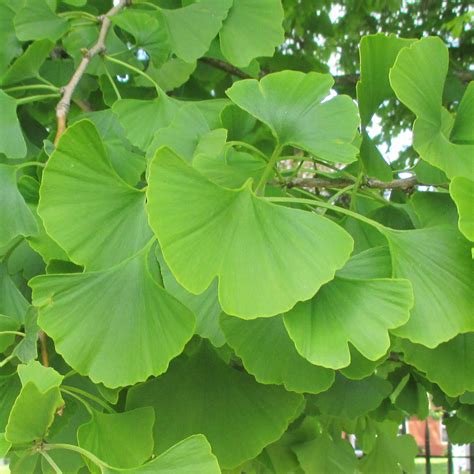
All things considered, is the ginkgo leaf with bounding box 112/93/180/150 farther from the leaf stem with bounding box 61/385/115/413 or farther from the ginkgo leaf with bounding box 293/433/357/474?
the ginkgo leaf with bounding box 293/433/357/474

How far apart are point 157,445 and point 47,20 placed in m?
0.50

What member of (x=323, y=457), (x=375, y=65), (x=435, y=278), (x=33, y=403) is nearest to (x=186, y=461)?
(x=33, y=403)

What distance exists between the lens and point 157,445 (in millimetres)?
573

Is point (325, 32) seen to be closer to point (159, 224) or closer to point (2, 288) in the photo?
point (2, 288)

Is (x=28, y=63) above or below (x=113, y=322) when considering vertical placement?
above

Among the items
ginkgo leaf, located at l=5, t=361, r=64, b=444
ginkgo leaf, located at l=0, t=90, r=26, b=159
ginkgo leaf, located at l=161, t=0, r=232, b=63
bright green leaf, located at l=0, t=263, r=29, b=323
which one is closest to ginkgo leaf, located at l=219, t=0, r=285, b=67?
ginkgo leaf, located at l=161, t=0, r=232, b=63

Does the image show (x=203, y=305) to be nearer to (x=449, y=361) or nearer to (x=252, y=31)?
(x=449, y=361)

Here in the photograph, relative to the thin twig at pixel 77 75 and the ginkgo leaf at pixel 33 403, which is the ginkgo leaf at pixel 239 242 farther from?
the thin twig at pixel 77 75

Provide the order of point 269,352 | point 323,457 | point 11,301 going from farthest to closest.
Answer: point 323,457 → point 11,301 → point 269,352

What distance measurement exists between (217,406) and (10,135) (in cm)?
34

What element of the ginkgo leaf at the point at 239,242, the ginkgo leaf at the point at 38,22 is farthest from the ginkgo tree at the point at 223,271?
the ginkgo leaf at the point at 38,22

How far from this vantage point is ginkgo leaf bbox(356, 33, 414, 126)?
0.49 metres

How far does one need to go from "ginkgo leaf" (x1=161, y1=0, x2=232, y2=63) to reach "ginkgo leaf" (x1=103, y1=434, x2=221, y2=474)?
1.56 ft

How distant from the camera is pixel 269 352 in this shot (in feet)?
1.68
